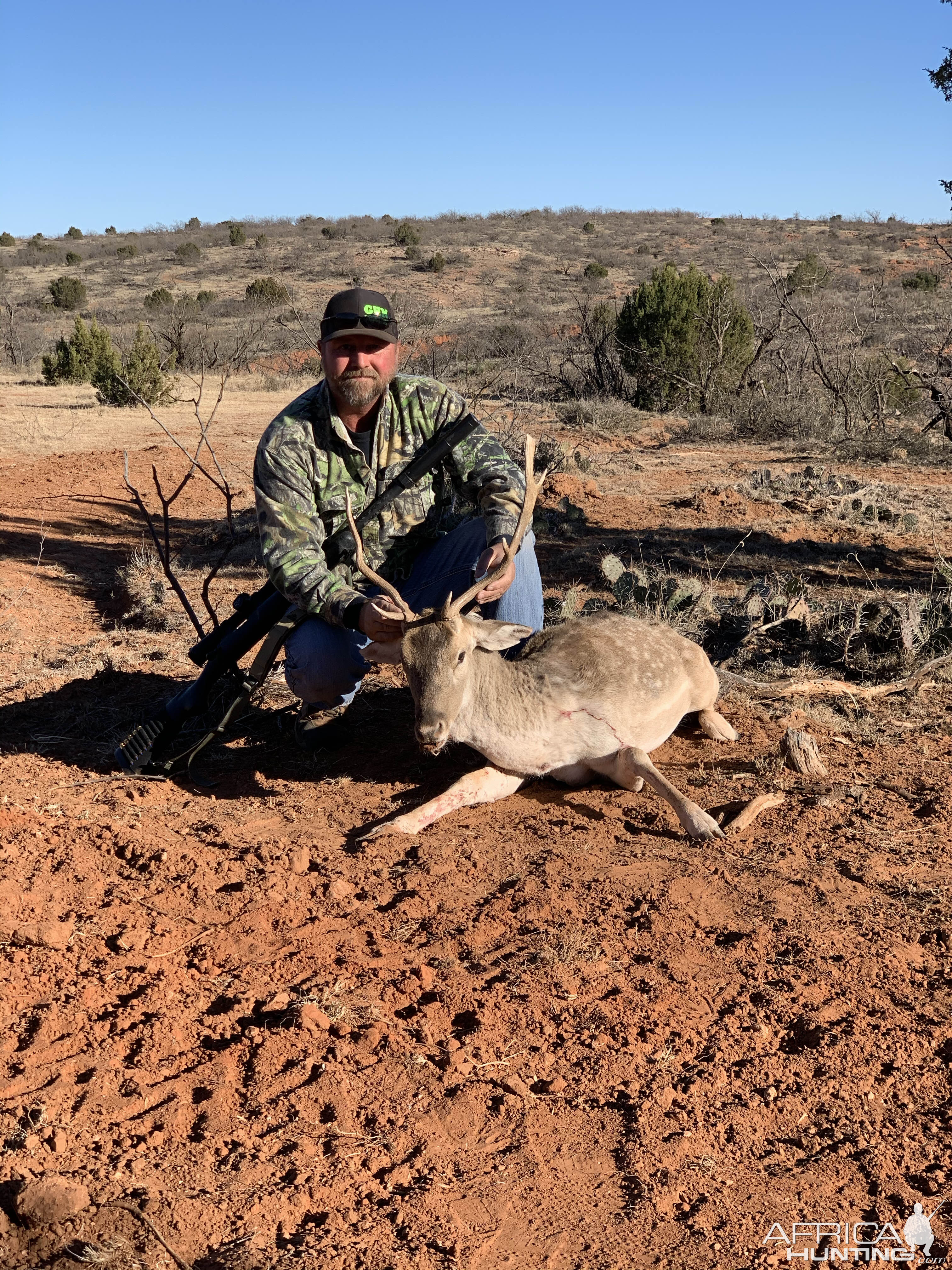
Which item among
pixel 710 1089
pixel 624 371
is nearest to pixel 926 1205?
pixel 710 1089

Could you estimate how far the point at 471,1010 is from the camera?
135 inches

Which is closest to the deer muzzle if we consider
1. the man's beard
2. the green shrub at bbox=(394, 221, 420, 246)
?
the man's beard

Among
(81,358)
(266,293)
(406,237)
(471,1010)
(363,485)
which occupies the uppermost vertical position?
(406,237)

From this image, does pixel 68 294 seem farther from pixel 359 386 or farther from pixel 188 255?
pixel 359 386

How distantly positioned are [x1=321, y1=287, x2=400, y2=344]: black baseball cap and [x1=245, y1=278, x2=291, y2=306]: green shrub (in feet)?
94.8

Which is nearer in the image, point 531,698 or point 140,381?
point 531,698

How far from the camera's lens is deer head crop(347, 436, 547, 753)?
454 cm

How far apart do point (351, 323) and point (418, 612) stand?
1.48 m

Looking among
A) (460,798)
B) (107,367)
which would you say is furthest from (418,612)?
(107,367)

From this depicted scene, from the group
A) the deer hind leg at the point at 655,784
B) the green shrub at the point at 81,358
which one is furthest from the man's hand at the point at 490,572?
the green shrub at the point at 81,358

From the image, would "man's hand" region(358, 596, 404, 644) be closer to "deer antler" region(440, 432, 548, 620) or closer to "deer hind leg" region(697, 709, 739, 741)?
"deer antler" region(440, 432, 548, 620)

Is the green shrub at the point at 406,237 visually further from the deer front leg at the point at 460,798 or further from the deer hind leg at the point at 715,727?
the deer front leg at the point at 460,798

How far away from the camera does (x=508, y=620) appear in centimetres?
564

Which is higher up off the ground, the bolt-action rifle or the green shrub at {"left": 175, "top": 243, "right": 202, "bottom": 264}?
the green shrub at {"left": 175, "top": 243, "right": 202, "bottom": 264}
